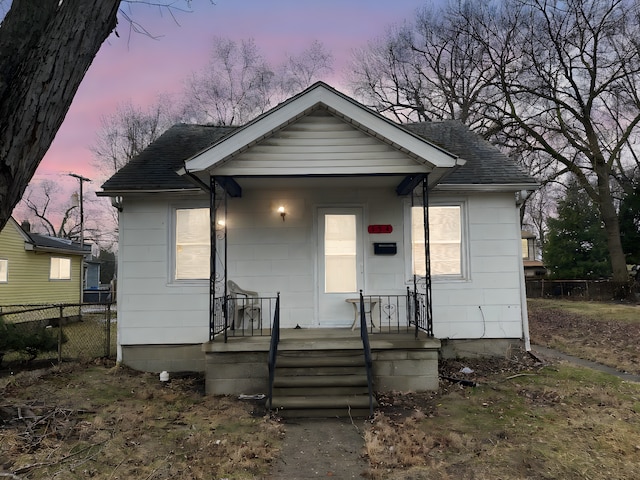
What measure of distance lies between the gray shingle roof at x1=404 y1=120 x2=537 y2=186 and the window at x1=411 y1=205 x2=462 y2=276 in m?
0.65

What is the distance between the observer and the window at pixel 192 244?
8047 millimetres

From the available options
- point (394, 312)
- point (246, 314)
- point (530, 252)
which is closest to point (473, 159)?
point (394, 312)

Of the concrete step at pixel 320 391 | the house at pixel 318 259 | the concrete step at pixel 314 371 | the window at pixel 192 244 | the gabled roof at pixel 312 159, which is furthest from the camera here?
the window at pixel 192 244

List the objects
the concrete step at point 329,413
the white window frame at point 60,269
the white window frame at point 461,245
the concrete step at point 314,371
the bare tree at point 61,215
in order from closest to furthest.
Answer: the concrete step at point 329,413 < the concrete step at point 314,371 < the white window frame at point 461,245 < the white window frame at point 60,269 < the bare tree at point 61,215

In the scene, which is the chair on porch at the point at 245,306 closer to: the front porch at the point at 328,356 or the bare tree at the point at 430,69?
the front porch at the point at 328,356

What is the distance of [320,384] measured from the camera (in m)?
5.70

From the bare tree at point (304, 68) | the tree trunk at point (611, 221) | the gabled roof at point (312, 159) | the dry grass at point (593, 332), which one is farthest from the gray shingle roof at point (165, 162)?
the tree trunk at point (611, 221)

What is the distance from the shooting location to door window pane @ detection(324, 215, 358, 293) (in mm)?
7945

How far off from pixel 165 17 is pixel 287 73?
24102 mm

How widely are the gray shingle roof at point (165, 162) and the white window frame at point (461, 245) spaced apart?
12.4ft

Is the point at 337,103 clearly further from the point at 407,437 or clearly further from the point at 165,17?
the point at 407,437

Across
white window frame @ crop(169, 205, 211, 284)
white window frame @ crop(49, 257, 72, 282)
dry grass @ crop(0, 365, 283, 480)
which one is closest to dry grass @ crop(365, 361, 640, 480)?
dry grass @ crop(0, 365, 283, 480)

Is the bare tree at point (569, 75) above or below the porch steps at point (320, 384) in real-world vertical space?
above

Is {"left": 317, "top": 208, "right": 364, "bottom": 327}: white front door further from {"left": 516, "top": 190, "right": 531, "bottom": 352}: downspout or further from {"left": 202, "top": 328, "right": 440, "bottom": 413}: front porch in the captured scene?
{"left": 516, "top": 190, "right": 531, "bottom": 352}: downspout
